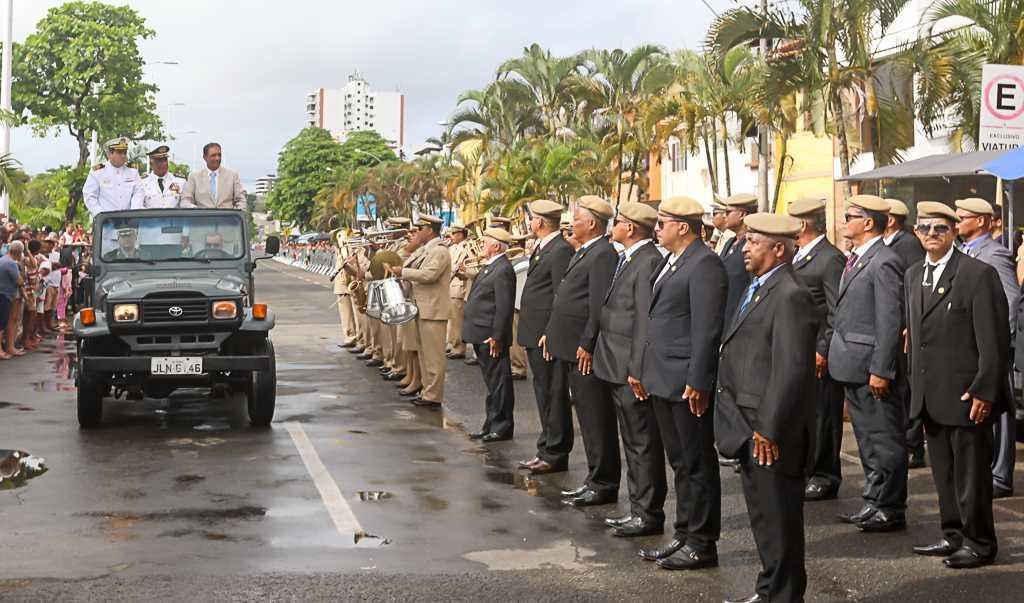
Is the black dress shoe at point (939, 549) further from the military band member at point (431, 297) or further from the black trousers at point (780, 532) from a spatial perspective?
the military band member at point (431, 297)

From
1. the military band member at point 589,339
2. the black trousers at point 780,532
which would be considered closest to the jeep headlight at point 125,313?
the military band member at point 589,339

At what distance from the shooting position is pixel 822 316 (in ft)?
31.3

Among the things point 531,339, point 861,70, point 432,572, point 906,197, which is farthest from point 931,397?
point 906,197

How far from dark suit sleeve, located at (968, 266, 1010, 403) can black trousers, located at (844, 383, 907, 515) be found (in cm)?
→ 109

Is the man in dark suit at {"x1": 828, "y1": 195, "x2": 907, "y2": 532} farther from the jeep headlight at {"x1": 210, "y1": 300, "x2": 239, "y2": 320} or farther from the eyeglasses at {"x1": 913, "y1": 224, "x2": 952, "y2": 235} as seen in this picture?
the jeep headlight at {"x1": 210, "y1": 300, "x2": 239, "y2": 320}

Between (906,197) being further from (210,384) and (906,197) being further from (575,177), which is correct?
(210,384)

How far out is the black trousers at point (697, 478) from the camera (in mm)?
7668

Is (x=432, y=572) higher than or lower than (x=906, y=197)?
lower

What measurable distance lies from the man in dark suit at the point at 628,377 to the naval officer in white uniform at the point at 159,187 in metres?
7.37

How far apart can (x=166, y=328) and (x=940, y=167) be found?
32.1ft

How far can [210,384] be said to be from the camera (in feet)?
43.4

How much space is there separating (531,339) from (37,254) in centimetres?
1768

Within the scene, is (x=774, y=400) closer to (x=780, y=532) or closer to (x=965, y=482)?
(x=780, y=532)

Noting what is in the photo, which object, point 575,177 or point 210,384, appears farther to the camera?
point 575,177
